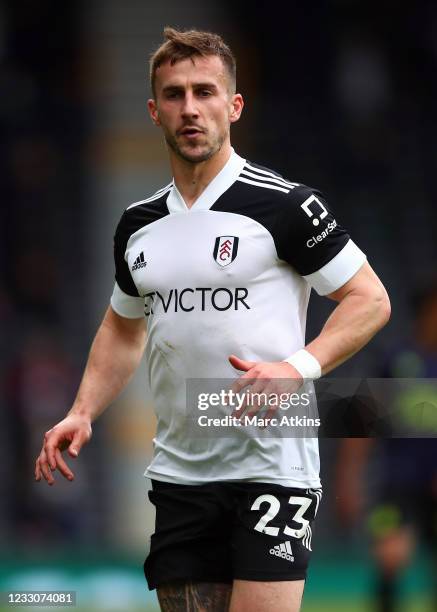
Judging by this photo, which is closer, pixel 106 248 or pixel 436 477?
pixel 436 477

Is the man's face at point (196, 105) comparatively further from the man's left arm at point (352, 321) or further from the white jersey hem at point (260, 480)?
the white jersey hem at point (260, 480)

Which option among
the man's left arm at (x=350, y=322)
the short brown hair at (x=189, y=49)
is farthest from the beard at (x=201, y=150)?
the man's left arm at (x=350, y=322)

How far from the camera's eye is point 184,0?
55.8 feet

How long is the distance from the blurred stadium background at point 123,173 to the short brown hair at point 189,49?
6169 mm

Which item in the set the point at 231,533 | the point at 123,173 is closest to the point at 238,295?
the point at 231,533

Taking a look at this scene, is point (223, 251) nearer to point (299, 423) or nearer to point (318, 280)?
point (318, 280)

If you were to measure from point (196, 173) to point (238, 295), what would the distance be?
1.60 ft

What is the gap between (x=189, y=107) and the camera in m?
4.12

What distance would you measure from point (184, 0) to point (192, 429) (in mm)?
A: 13696

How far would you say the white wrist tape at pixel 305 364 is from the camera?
3779 mm

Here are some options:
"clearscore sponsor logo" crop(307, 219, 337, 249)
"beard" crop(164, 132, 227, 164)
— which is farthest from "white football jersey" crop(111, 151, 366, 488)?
"beard" crop(164, 132, 227, 164)

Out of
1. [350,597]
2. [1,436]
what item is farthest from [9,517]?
[350,597]

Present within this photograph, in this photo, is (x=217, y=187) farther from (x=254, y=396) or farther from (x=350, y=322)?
(x=254, y=396)

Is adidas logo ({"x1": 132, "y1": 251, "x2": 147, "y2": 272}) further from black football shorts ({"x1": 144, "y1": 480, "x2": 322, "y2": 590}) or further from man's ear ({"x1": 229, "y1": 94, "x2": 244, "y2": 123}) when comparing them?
black football shorts ({"x1": 144, "y1": 480, "x2": 322, "y2": 590})
